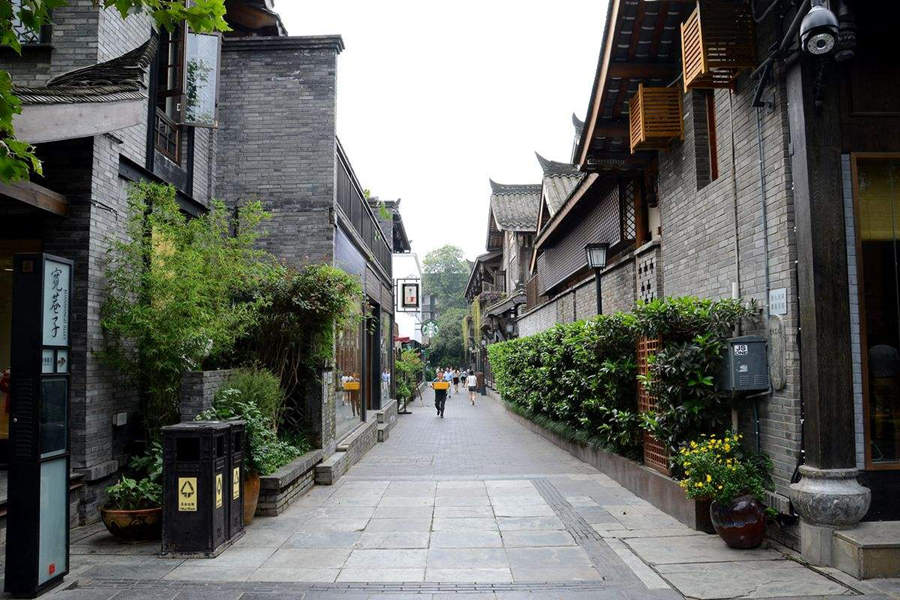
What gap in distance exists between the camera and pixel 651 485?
8.43m

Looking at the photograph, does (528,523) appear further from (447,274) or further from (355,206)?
(447,274)

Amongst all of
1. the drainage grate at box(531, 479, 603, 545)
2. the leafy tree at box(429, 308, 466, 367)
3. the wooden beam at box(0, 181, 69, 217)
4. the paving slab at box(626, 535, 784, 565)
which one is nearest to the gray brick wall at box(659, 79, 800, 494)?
the paving slab at box(626, 535, 784, 565)

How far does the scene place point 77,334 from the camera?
7.23 meters

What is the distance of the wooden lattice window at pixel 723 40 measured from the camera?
675cm

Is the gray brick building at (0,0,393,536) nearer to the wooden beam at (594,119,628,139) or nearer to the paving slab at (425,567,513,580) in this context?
the paving slab at (425,567,513,580)

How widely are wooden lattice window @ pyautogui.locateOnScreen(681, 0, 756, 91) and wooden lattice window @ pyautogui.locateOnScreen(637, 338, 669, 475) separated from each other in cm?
303

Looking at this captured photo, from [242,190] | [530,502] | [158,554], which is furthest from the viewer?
[242,190]

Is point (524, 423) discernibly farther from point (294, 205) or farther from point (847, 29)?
point (847, 29)

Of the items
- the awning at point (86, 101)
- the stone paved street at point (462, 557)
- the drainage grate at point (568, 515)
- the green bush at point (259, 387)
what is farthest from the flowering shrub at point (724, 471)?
the awning at point (86, 101)

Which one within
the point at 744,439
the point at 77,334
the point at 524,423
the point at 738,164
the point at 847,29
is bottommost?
the point at 524,423

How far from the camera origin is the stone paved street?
5.20 metres

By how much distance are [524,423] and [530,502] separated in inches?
443

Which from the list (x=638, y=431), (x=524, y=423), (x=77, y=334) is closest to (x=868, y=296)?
(x=638, y=431)

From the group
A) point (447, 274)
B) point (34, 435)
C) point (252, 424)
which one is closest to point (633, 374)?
point (252, 424)
